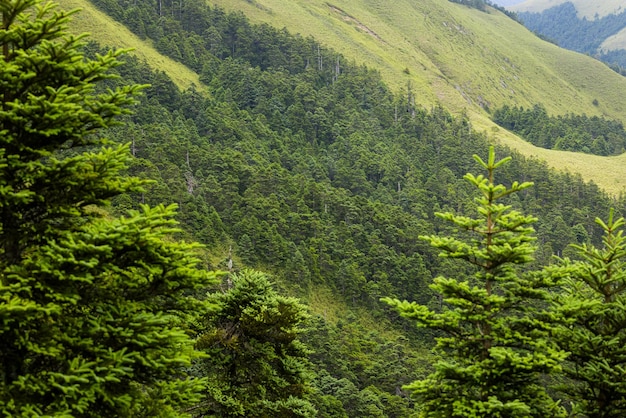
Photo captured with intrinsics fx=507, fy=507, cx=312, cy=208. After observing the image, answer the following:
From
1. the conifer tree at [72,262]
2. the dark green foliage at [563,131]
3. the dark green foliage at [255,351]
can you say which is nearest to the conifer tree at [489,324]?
the conifer tree at [72,262]

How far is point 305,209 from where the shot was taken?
98.3 m

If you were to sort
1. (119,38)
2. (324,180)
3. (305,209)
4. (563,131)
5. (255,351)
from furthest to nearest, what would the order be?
→ (563,131)
(119,38)
(324,180)
(305,209)
(255,351)

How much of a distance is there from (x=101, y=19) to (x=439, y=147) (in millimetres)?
92716

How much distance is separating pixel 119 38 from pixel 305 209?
61.3 m

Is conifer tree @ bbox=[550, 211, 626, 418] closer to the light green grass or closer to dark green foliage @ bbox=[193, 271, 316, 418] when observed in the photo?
dark green foliage @ bbox=[193, 271, 316, 418]

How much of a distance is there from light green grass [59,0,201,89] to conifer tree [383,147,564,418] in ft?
372

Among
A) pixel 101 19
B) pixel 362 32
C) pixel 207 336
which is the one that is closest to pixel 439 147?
pixel 362 32

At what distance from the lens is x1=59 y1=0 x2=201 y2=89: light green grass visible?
113312 mm

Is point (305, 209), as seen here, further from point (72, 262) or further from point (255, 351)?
point (72, 262)

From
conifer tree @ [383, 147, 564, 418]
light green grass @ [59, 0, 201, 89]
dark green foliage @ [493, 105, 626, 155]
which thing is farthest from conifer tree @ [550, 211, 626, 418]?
dark green foliage @ [493, 105, 626, 155]

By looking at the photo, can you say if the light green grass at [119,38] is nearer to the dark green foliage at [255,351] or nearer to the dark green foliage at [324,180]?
the dark green foliage at [324,180]

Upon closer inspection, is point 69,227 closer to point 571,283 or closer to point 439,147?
point 571,283

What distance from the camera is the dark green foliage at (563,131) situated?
175750 millimetres

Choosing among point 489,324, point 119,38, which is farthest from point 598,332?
point 119,38
